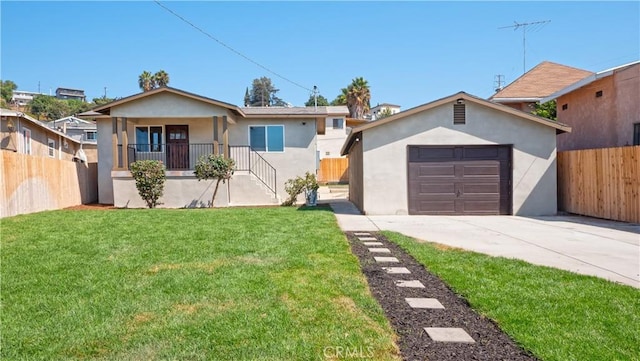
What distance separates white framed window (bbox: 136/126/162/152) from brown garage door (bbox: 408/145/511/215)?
1100 centimetres

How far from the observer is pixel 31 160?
1168 cm

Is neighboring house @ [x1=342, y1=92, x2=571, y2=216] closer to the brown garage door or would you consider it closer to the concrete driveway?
the brown garage door

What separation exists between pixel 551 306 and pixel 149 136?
55.4ft

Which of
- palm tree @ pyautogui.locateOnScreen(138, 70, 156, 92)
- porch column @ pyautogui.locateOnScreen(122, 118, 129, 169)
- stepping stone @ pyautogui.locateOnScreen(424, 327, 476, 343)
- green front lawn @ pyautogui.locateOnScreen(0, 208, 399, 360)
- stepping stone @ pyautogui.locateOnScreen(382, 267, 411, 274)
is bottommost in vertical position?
stepping stone @ pyautogui.locateOnScreen(424, 327, 476, 343)

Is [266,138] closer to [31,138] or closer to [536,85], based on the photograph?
[31,138]

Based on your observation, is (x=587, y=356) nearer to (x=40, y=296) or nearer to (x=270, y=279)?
(x=270, y=279)

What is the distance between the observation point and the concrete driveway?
5.56 meters

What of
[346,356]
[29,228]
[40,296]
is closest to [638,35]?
[346,356]

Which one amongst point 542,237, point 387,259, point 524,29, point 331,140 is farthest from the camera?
point 331,140

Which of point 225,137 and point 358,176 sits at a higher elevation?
point 225,137

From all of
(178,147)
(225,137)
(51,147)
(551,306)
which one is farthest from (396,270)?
(51,147)

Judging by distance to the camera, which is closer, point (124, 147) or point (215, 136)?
point (124, 147)

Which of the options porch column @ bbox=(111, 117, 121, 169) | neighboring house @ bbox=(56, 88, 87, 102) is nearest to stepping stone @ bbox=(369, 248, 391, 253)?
porch column @ bbox=(111, 117, 121, 169)

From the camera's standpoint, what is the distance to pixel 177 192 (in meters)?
15.2
